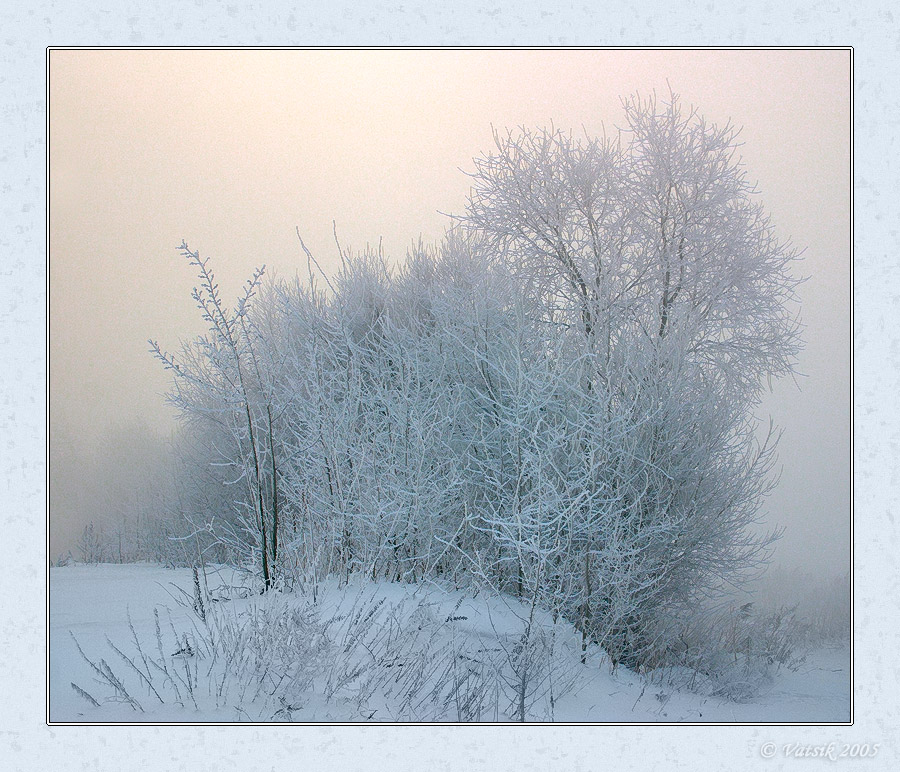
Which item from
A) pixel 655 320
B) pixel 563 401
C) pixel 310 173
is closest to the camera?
A: pixel 310 173

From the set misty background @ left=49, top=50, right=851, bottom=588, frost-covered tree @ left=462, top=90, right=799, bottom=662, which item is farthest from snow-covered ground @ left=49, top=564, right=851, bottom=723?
frost-covered tree @ left=462, top=90, right=799, bottom=662

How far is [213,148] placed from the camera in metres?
5.95

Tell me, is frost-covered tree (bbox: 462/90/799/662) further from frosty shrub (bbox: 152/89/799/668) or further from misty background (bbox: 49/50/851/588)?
misty background (bbox: 49/50/851/588)

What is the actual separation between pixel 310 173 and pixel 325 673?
3907 mm

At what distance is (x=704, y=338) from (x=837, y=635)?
5452mm

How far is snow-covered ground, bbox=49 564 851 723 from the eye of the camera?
4113 millimetres

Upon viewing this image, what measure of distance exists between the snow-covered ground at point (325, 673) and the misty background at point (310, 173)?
2.07ft

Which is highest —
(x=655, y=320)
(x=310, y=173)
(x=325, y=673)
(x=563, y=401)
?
(x=310, y=173)

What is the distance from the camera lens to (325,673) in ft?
14.2

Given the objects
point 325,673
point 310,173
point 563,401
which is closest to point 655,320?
point 563,401

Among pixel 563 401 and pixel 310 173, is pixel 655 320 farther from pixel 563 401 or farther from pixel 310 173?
pixel 310 173

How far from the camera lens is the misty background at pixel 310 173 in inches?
196

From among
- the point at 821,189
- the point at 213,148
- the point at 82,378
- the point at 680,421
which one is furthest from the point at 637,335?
the point at 82,378
